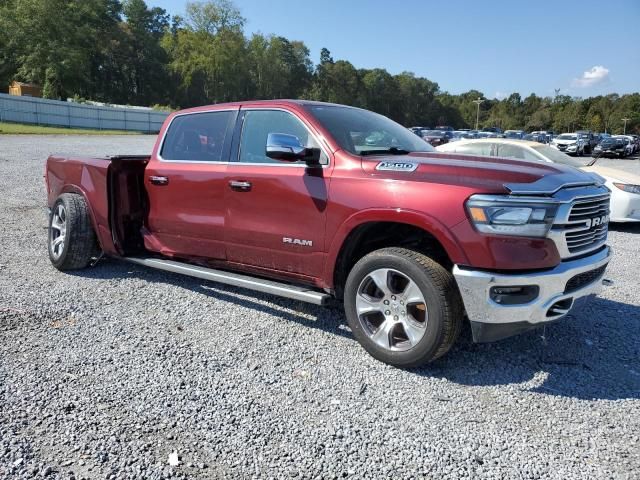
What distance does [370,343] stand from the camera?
3814mm

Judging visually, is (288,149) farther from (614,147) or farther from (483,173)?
(614,147)

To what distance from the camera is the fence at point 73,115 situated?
3900 cm

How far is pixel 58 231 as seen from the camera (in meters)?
5.87

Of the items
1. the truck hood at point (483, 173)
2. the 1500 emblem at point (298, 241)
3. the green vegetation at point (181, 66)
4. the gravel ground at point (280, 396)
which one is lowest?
the gravel ground at point (280, 396)

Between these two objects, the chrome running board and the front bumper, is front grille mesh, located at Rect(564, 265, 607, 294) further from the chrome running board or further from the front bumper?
the chrome running board

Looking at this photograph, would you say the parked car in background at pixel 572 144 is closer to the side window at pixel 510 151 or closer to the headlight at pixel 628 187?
the headlight at pixel 628 187

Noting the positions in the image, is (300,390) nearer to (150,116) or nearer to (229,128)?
(229,128)

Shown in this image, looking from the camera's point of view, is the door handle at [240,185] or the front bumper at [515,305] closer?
the front bumper at [515,305]

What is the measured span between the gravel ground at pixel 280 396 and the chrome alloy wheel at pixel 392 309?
0.76 ft

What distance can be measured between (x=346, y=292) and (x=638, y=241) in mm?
6705

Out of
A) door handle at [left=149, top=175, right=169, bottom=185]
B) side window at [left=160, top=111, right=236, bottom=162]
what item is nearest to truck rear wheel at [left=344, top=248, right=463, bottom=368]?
side window at [left=160, top=111, right=236, bottom=162]

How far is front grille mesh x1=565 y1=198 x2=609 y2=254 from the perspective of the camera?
11.5ft

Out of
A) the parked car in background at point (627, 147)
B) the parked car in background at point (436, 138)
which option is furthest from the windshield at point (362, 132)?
the parked car in background at point (627, 147)

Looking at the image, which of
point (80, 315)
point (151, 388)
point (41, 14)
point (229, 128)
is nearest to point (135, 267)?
point (80, 315)
